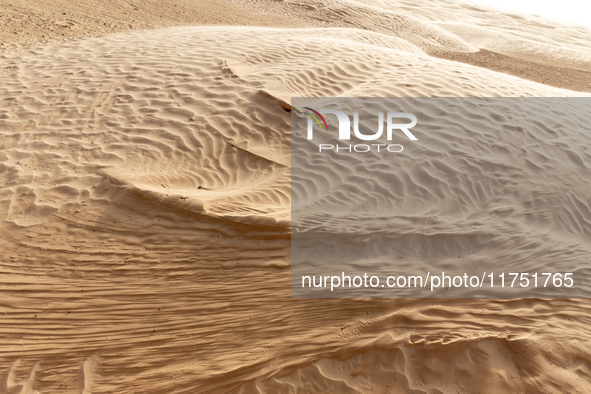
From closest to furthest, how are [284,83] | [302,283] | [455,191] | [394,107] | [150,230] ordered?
[302,283], [150,230], [455,191], [394,107], [284,83]

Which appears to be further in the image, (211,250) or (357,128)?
(357,128)

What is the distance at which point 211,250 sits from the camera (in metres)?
4.18

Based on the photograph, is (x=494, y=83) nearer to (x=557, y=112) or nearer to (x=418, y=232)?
(x=557, y=112)

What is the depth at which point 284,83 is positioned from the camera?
691 centimetres

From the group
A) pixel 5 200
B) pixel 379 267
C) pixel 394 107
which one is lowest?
pixel 379 267

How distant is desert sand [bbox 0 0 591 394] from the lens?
11.4ft

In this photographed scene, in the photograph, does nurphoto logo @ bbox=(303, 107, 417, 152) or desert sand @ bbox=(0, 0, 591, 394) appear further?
nurphoto logo @ bbox=(303, 107, 417, 152)

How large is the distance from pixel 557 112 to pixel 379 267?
4.67 m

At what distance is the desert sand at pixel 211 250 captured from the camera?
3475mm

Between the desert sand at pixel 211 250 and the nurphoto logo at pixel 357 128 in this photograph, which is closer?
the desert sand at pixel 211 250

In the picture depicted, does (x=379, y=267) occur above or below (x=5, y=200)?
below

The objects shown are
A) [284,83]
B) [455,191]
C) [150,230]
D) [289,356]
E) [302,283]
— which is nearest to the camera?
[289,356]

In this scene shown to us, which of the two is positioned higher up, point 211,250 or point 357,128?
point 357,128

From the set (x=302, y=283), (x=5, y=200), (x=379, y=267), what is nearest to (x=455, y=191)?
(x=379, y=267)
